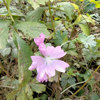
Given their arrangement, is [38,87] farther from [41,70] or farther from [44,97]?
[41,70]

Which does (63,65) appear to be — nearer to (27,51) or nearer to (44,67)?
(44,67)

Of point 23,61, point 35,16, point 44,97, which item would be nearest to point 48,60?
point 23,61

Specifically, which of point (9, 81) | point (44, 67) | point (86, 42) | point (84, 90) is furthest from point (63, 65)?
point (9, 81)

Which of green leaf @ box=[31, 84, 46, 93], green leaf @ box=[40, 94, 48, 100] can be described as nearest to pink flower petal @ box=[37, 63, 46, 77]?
green leaf @ box=[31, 84, 46, 93]

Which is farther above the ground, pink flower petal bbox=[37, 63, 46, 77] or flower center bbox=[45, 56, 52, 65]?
flower center bbox=[45, 56, 52, 65]

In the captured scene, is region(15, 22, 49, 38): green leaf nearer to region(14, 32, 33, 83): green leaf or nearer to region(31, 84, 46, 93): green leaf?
region(14, 32, 33, 83): green leaf

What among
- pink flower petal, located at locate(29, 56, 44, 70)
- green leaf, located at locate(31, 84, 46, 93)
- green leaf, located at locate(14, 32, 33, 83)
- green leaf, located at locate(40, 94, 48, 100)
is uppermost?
pink flower petal, located at locate(29, 56, 44, 70)

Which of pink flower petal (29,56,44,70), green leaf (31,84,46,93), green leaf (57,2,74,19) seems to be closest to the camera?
pink flower petal (29,56,44,70)
